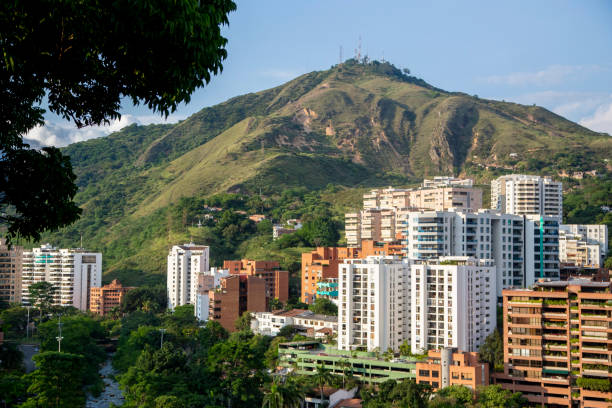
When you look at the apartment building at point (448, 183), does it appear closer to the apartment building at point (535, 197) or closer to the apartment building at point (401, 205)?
the apartment building at point (401, 205)

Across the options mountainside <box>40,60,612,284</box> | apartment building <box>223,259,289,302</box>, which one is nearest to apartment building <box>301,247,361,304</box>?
apartment building <box>223,259,289,302</box>

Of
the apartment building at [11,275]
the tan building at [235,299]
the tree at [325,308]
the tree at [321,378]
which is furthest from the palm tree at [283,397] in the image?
the apartment building at [11,275]

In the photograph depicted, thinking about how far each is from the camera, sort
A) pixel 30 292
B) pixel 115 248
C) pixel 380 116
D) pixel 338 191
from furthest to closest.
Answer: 1. pixel 380 116
2. pixel 338 191
3. pixel 115 248
4. pixel 30 292

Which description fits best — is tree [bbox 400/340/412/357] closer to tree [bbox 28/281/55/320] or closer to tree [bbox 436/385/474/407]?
tree [bbox 436/385/474/407]

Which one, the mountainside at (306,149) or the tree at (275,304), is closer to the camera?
the tree at (275,304)

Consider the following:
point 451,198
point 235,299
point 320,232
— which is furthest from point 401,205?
point 235,299

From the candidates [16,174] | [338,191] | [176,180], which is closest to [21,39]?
[16,174]

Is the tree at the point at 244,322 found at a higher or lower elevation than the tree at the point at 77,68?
lower

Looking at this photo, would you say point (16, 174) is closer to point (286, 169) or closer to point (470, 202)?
point (470, 202)
